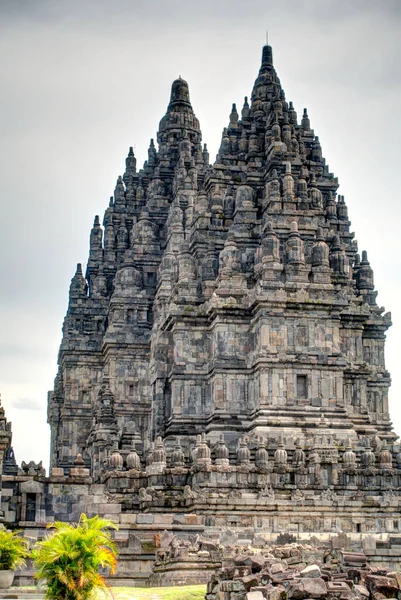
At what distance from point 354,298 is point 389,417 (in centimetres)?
616

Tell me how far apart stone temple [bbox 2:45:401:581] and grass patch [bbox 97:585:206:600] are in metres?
4.54

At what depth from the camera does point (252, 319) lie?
56469 mm

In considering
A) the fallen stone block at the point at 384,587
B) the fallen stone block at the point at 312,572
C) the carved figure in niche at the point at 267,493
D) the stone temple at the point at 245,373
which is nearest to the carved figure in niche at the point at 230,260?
the stone temple at the point at 245,373

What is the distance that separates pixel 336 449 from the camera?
5197 centimetres

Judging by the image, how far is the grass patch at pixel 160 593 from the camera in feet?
94.1

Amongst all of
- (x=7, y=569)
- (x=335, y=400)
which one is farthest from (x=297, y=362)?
(x=7, y=569)

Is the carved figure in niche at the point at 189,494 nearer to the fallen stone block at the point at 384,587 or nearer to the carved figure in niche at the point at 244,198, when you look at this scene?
the carved figure in niche at the point at 244,198

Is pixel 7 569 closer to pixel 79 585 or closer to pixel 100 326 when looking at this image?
pixel 79 585

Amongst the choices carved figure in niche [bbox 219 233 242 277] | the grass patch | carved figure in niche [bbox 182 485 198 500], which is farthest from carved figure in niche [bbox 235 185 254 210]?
the grass patch

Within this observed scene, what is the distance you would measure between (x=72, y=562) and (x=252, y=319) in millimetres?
30075

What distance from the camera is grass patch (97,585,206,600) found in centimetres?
2869

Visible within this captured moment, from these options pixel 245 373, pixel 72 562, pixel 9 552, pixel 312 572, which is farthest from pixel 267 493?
pixel 72 562

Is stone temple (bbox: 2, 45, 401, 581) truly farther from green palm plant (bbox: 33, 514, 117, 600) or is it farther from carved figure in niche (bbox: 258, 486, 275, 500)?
Answer: green palm plant (bbox: 33, 514, 117, 600)

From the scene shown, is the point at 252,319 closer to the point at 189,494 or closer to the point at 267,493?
the point at 267,493
